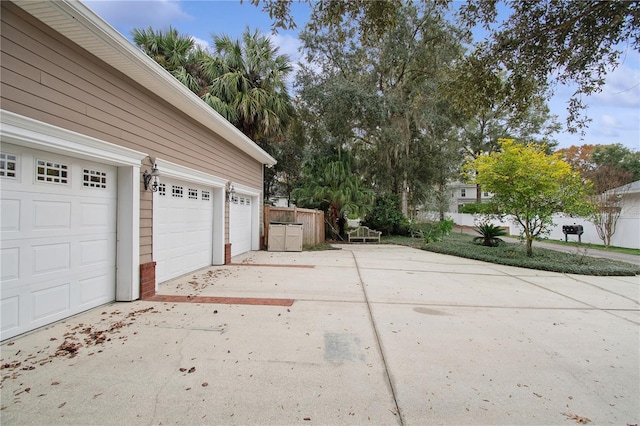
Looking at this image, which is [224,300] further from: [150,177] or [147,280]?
[150,177]

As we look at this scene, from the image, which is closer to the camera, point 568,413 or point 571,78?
point 568,413

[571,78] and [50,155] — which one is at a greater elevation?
[571,78]

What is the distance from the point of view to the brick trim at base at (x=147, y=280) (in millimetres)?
4598

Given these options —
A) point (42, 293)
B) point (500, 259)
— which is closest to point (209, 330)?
point (42, 293)

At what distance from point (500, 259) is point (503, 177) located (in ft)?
7.97

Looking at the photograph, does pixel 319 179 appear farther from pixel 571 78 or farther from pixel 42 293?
pixel 42 293

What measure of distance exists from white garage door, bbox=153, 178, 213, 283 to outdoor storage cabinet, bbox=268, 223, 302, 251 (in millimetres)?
3322

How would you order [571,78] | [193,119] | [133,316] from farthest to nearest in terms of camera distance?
[193,119] < [571,78] < [133,316]

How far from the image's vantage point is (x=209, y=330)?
11.3 feet

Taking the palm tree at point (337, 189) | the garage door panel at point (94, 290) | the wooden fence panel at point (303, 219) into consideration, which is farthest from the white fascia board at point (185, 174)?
the palm tree at point (337, 189)

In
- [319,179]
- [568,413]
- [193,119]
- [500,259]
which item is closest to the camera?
[568,413]

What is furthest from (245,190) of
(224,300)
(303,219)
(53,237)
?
(53,237)

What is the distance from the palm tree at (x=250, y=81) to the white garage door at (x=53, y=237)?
21.5 ft

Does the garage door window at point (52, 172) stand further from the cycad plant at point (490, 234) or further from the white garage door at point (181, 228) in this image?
the cycad plant at point (490, 234)
